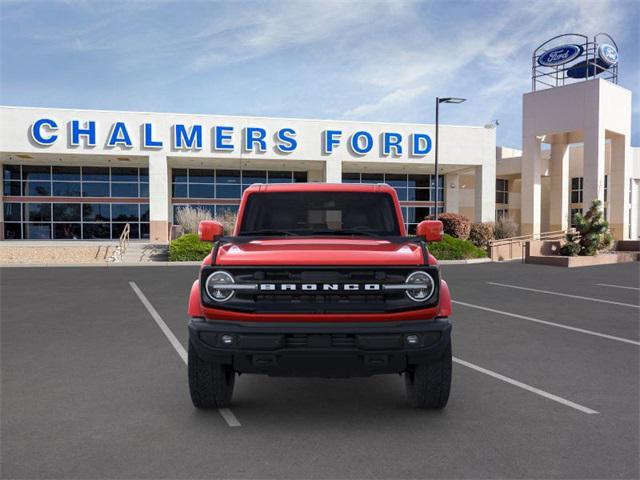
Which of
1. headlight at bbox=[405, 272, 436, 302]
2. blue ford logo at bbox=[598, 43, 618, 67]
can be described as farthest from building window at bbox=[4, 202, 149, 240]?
headlight at bbox=[405, 272, 436, 302]

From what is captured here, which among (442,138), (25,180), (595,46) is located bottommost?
(25,180)

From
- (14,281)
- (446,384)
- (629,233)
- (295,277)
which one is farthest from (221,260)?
(629,233)

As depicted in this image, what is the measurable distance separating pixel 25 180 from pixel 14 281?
72.1 feet

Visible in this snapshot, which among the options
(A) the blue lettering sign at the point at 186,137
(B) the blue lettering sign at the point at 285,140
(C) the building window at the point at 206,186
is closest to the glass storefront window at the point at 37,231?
(C) the building window at the point at 206,186

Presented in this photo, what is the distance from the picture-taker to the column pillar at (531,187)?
34.6m

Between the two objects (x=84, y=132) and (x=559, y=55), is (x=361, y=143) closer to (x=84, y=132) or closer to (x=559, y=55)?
(x=559, y=55)

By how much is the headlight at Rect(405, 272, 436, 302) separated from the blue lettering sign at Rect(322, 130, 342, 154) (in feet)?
98.7

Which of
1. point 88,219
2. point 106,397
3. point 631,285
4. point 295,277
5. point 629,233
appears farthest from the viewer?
point 629,233

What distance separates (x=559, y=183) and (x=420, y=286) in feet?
116

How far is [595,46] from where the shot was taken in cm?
3366

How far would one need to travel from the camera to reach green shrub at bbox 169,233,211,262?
24.2m

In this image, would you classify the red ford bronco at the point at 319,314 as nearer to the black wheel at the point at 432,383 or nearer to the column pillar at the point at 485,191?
the black wheel at the point at 432,383

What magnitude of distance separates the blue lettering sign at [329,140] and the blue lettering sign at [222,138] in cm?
578

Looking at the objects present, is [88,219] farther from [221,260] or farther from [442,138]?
[221,260]
